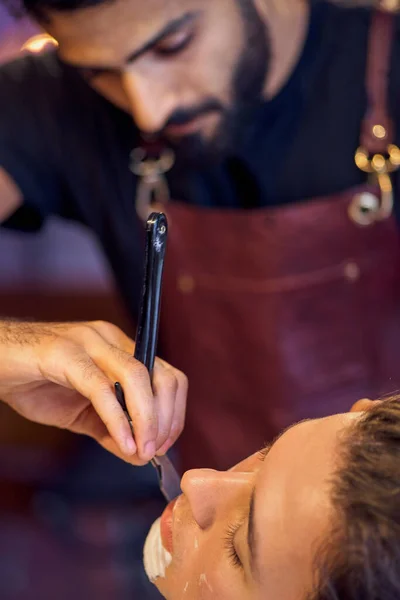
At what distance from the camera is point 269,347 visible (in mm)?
1302

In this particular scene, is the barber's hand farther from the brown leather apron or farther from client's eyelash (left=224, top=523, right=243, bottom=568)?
the brown leather apron

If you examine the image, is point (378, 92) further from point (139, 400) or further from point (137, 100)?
point (139, 400)

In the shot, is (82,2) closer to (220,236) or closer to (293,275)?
(220,236)

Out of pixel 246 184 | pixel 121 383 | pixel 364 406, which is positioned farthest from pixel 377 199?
pixel 121 383

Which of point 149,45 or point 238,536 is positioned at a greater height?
point 149,45

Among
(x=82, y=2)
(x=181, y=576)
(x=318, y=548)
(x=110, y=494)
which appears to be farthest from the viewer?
(x=110, y=494)

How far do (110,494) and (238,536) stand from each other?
5.25ft

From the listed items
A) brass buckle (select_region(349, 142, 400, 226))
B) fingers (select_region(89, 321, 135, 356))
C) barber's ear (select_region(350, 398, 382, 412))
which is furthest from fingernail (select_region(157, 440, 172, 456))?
brass buckle (select_region(349, 142, 400, 226))

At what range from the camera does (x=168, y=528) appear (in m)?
0.85

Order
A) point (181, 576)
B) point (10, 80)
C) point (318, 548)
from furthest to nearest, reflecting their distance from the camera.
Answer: point (10, 80) < point (181, 576) < point (318, 548)

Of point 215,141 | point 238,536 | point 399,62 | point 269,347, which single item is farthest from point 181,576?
point 399,62

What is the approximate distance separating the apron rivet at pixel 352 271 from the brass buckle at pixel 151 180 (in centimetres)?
33

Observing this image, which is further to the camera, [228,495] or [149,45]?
[149,45]

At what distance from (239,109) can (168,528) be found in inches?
28.0
